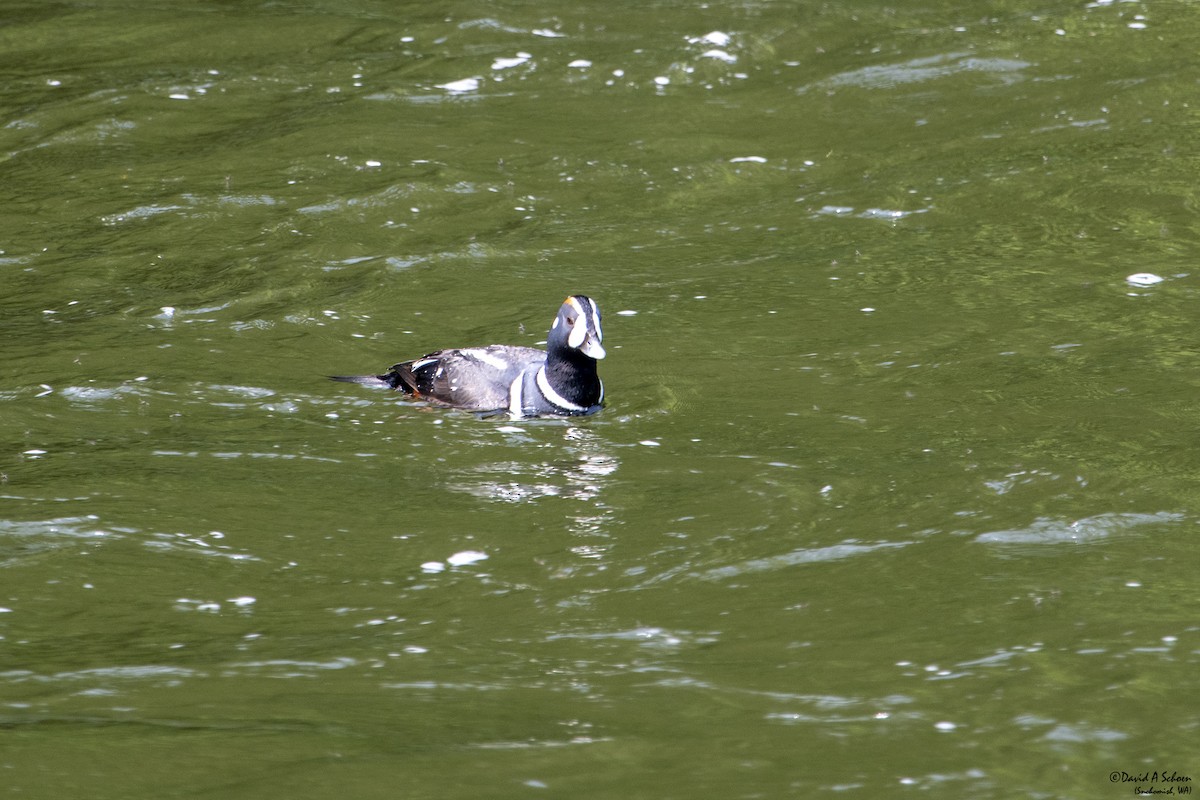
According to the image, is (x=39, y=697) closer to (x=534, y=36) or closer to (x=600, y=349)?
(x=600, y=349)

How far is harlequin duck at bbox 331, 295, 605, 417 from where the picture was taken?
8.16 m

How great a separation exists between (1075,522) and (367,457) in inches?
128

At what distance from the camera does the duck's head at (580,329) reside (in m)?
8.08

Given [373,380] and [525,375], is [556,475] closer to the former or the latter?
[525,375]

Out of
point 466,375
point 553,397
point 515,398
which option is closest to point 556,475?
point 553,397

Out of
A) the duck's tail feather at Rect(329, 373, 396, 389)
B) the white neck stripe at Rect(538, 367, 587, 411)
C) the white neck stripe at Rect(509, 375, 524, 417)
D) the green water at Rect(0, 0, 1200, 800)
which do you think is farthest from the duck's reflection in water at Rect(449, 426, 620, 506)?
the duck's tail feather at Rect(329, 373, 396, 389)

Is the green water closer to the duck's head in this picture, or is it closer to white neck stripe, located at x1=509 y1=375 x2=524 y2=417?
white neck stripe, located at x1=509 y1=375 x2=524 y2=417

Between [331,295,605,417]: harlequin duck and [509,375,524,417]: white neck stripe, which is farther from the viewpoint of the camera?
[509,375,524,417]: white neck stripe

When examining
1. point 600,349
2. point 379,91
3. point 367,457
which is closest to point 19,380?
point 367,457

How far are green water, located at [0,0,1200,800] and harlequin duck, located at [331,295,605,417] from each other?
0.17 meters

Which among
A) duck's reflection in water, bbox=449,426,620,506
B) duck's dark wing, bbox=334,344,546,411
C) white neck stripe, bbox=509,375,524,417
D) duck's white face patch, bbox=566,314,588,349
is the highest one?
duck's white face patch, bbox=566,314,588,349

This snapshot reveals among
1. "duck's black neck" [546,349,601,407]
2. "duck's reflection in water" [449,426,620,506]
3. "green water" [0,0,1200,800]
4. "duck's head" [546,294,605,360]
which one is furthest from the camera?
"duck's black neck" [546,349,601,407]

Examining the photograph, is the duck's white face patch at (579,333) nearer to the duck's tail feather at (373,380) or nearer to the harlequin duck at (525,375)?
the harlequin duck at (525,375)

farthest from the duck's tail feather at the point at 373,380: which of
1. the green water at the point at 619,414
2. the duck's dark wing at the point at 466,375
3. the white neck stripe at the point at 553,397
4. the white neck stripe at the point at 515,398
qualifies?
the white neck stripe at the point at 553,397
